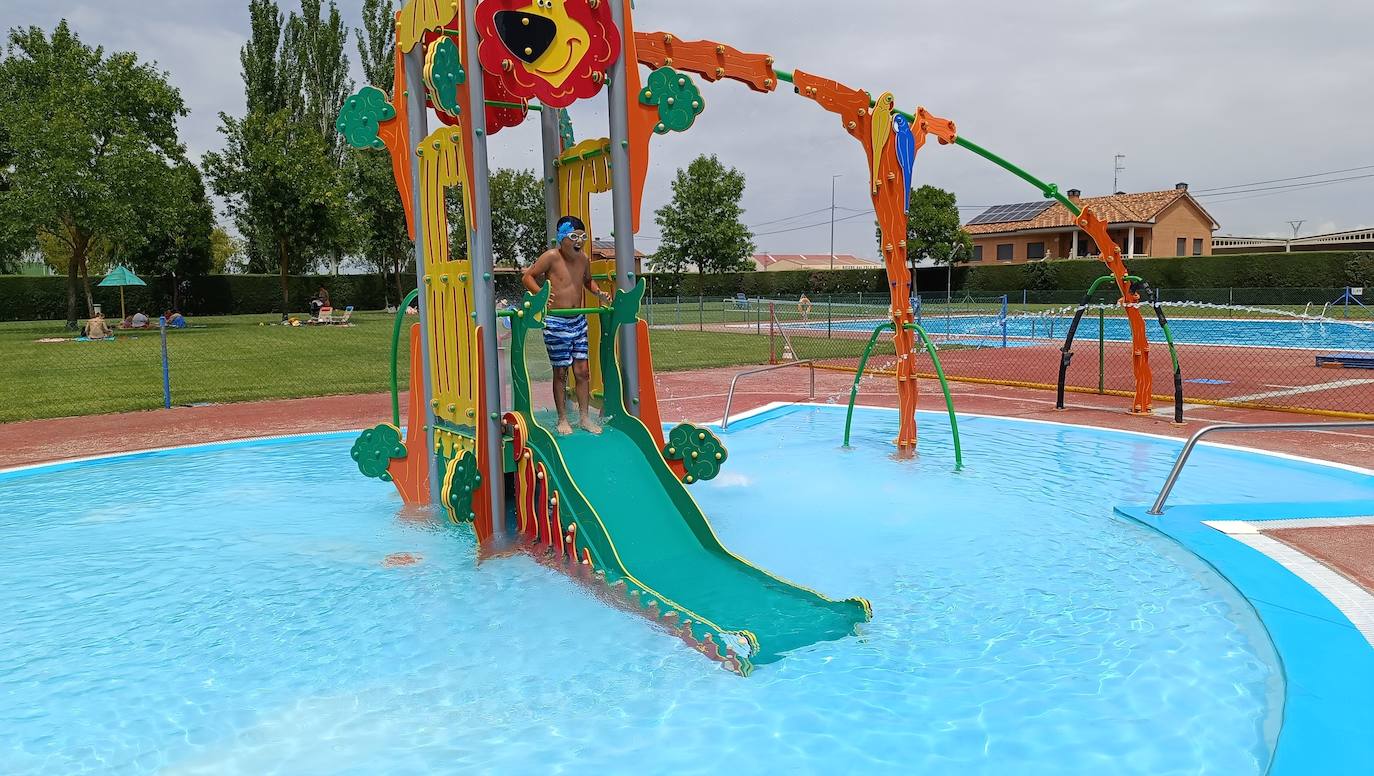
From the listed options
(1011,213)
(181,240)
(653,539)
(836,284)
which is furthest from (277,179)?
(1011,213)

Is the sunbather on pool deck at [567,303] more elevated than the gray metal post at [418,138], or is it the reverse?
the gray metal post at [418,138]

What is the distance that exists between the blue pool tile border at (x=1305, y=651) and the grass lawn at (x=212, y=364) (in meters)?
4.85

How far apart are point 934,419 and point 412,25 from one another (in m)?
8.22

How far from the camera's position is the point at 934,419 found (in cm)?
1217

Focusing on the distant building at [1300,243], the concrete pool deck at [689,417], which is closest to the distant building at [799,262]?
the distant building at [1300,243]

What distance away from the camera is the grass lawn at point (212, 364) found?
14.9 m

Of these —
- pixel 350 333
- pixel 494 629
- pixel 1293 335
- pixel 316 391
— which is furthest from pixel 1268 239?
pixel 494 629

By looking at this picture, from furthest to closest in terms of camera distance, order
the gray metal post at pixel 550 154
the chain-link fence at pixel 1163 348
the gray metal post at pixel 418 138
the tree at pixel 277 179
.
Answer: the tree at pixel 277 179
the chain-link fence at pixel 1163 348
the gray metal post at pixel 550 154
the gray metal post at pixel 418 138

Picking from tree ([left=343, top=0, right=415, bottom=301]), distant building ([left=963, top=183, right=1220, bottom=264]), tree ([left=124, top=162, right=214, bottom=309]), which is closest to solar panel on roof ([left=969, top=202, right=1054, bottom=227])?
distant building ([left=963, top=183, right=1220, bottom=264])

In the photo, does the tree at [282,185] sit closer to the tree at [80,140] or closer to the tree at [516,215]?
the tree at [80,140]

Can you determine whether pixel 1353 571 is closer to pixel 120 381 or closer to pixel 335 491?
pixel 335 491

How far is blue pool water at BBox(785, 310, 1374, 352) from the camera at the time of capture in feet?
80.6

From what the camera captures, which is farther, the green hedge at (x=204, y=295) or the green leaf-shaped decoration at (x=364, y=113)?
the green hedge at (x=204, y=295)

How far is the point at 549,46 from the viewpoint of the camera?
20.1 feet
